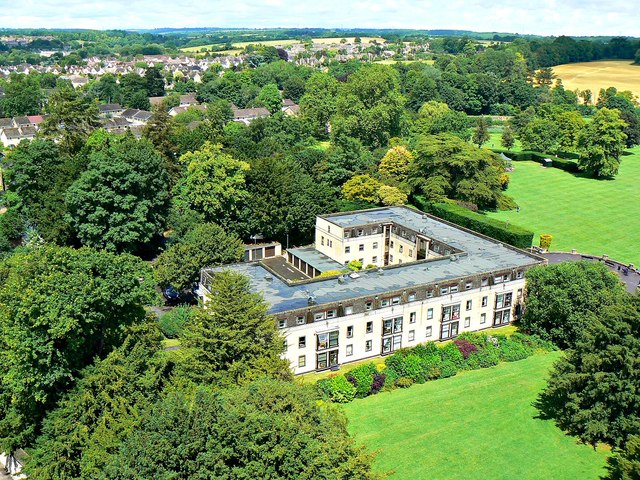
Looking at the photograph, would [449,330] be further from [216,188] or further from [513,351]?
[216,188]

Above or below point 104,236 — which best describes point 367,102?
above

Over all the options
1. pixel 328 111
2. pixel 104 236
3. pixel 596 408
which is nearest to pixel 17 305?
pixel 104 236

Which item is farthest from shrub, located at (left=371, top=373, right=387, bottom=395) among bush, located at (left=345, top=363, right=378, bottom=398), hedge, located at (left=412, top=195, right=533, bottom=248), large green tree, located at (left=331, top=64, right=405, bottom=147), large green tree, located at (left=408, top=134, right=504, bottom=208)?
large green tree, located at (left=331, top=64, right=405, bottom=147)

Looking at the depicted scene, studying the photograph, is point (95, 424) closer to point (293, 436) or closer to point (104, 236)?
point (293, 436)

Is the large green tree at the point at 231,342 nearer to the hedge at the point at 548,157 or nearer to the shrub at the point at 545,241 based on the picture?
the shrub at the point at 545,241

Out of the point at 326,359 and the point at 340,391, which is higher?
the point at 340,391

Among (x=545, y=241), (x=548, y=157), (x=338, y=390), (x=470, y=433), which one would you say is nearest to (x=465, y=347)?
(x=470, y=433)
